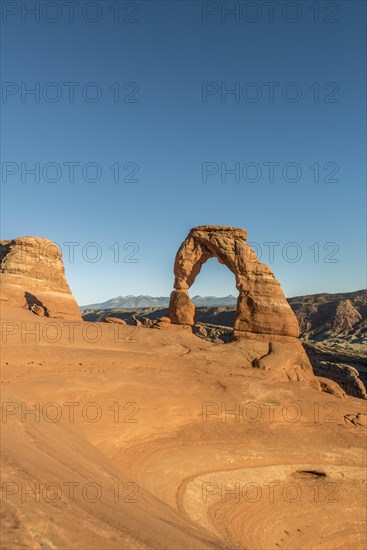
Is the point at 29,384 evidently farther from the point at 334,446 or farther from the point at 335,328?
the point at 335,328

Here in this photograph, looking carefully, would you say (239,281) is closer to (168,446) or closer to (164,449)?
(168,446)

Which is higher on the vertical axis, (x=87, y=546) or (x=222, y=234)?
(x=222, y=234)

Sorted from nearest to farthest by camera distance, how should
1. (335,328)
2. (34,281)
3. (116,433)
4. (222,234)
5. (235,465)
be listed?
(116,433), (235,465), (222,234), (34,281), (335,328)

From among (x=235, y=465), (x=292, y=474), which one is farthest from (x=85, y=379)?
(x=292, y=474)

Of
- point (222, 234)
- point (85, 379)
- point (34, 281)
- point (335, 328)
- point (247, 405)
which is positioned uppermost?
point (222, 234)

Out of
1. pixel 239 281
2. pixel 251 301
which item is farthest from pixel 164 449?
pixel 239 281

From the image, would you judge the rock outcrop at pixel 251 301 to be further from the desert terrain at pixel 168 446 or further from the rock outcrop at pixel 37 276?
the rock outcrop at pixel 37 276

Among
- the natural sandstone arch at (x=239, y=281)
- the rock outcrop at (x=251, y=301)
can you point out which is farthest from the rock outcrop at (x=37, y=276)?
the rock outcrop at (x=251, y=301)

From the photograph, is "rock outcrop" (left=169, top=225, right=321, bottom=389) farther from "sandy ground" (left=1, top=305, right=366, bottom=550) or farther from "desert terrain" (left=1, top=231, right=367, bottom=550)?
"sandy ground" (left=1, top=305, right=366, bottom=550)
